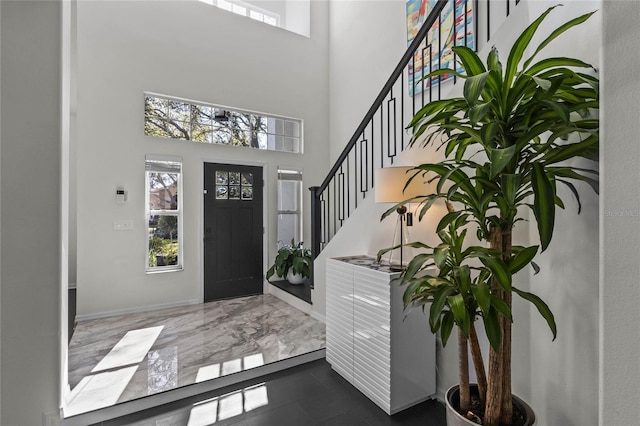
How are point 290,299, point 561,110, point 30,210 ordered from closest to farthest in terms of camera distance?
point 561,110
point 30,210
point 290,299

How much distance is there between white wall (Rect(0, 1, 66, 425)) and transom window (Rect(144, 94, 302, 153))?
250cm

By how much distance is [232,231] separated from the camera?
4.71m

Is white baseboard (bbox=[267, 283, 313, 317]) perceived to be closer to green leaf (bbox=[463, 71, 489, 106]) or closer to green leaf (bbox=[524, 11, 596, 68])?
green leaf (bbox=[463, 71, 489, 106])

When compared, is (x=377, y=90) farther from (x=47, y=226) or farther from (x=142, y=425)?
(x=142, y=425)

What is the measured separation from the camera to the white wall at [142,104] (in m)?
3.81

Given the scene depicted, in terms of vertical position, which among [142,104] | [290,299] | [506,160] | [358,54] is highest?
[358,54]

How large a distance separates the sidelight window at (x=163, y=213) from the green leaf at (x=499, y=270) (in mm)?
3980

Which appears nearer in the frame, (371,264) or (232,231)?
(371,264)

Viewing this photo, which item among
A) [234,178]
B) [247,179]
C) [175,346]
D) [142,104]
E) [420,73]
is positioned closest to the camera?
[175,346]

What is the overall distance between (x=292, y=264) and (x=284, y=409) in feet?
8.83

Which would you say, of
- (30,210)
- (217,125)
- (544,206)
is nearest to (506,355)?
(544,206)

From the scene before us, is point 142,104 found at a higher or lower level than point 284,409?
higher

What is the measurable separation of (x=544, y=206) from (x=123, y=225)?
430 cm

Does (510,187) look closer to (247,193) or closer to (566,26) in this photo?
(566,26)
